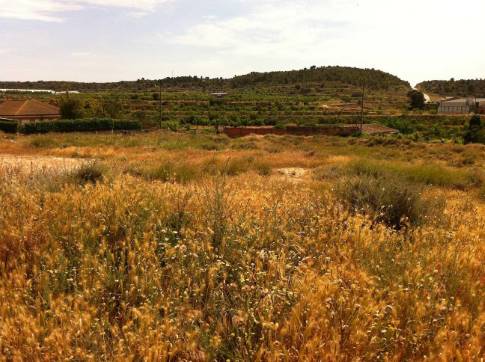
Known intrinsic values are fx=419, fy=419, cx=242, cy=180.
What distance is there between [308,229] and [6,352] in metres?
2.81

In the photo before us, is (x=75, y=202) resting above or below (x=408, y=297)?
above

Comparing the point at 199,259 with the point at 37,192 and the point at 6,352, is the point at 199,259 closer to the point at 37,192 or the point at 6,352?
the point at 6,352

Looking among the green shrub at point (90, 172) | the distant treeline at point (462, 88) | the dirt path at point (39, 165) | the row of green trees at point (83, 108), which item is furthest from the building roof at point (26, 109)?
the distant treeline at point (462, 88)

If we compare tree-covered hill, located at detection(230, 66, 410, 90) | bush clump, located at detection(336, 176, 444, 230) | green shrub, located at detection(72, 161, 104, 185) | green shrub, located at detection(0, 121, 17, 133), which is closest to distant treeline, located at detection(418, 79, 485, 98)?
tree-covered hill, located at detection(230, 66, 410, 90)

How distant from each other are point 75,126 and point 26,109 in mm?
11112

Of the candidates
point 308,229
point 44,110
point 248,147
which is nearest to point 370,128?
point 248,147

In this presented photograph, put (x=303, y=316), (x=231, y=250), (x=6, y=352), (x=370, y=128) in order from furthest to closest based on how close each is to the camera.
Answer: (x=370, y=128)
(x=231, y=250)
(x=303, y=316)
(x=6, y=352)

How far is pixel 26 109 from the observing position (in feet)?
166

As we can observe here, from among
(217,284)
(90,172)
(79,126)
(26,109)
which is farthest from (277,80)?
(217,284)

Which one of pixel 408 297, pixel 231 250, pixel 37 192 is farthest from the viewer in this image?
pixel 37 192

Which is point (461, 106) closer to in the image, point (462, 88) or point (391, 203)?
point (462, 88)

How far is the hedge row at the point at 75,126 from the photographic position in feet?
133

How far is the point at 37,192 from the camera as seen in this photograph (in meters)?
4.78

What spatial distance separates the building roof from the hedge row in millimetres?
9467
